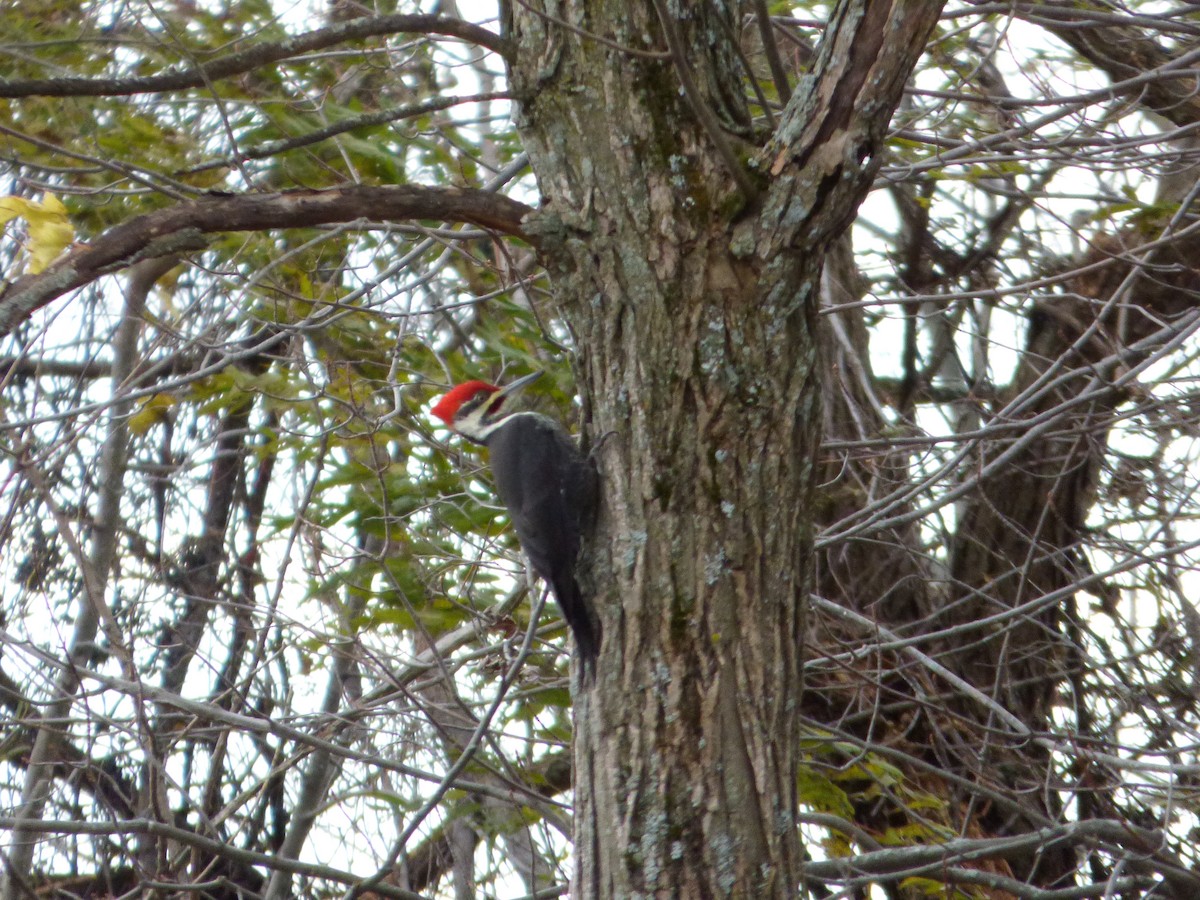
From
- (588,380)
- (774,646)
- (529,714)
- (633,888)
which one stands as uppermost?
(588,380)

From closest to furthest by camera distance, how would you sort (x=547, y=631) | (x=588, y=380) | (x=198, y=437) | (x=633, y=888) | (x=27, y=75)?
(x=633, y=888), (x=588, y=380), (x=27, y=75), (x=547, y=631), (x=198, y=437)

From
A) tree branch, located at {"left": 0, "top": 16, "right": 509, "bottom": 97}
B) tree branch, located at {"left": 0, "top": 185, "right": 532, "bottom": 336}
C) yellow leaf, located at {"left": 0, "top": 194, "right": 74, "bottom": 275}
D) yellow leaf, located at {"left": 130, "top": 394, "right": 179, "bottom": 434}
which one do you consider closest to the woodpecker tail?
tree branch, located at {"left": 0, "top": 185, "right": 532, "bottom": 336}

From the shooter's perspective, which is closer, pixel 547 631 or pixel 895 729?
pixel 547 631

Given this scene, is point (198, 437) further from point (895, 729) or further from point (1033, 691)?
point (1033, 691)

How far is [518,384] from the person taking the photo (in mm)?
4500

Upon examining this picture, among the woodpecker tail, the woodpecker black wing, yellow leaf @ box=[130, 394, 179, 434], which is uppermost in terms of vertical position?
yellow leaf @ box=[130, 394, 179, 434]

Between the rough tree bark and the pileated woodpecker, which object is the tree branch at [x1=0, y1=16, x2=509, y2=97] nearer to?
the rough tree bark

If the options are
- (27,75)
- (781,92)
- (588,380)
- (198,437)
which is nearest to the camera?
(588,380)

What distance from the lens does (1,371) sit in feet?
19.0

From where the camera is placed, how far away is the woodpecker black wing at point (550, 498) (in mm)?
2914

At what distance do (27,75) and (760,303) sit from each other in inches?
115

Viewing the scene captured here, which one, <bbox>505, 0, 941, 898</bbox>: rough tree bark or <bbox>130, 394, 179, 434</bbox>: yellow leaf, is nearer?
<bbox>505, 0, 941, 898</bbox>: rough tree bark

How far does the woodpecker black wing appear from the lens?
9.56 ft

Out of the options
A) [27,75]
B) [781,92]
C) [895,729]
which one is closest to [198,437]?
[27,75]
